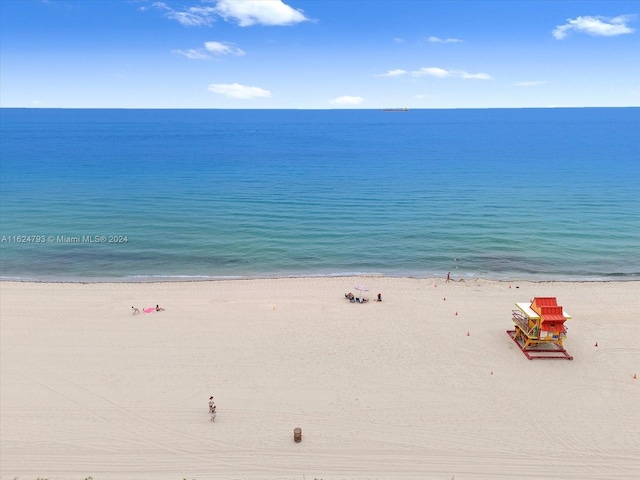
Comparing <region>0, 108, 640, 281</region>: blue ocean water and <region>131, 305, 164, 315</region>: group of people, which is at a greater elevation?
<region>0, 108, 640, 281</region>: blue ocean water

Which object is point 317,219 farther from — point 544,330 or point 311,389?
point 311,389

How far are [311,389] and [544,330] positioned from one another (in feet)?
44.1

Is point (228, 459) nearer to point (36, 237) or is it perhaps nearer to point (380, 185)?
point (36, 237)

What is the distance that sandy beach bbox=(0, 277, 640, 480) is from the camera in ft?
54.9

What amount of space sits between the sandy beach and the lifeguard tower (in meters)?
0.87

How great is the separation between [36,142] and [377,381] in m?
151

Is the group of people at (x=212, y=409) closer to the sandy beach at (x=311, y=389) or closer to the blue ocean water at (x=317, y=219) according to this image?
the sandy beach at (x=311, y=389)

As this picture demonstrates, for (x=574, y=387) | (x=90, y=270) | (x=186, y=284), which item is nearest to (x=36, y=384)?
(x=186, y=284)

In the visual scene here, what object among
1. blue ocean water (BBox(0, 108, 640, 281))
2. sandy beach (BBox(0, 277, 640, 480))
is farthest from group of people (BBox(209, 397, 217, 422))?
blue ocean water (BBox(0, 108, 640, 281))

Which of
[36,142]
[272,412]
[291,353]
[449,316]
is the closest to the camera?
[272,412]

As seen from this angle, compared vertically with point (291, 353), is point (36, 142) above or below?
above

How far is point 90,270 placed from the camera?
3925 cm

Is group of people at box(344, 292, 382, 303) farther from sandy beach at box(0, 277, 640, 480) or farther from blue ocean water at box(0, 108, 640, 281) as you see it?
blue ocean water at box(0, 108, 640, 281)

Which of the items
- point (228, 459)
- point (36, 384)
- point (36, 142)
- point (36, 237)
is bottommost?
point (228, 459)
